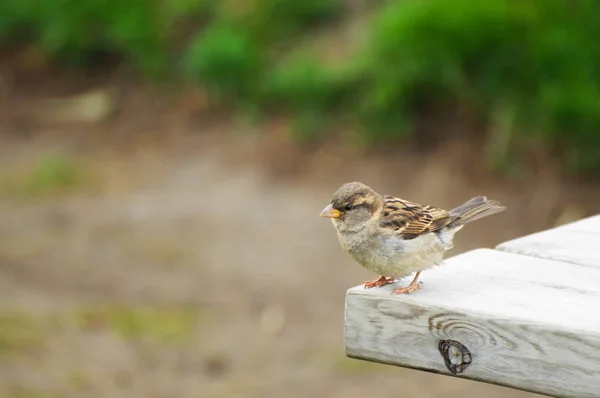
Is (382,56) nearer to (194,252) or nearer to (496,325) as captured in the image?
(194,252)

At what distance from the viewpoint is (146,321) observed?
292 inches

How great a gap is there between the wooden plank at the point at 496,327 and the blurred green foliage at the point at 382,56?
5362mm

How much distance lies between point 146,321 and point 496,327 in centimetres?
498

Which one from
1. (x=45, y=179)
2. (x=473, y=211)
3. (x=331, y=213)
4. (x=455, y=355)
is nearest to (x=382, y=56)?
(x=45, y=179)

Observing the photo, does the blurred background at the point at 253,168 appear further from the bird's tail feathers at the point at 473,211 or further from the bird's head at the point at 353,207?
the bird's head at the point at 353,207

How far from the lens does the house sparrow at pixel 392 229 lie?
11.6ft

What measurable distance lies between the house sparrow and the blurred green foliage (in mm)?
4530

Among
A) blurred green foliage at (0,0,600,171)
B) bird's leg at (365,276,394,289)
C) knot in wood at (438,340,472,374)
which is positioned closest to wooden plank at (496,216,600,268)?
bird's leg at (365,276,394,289)

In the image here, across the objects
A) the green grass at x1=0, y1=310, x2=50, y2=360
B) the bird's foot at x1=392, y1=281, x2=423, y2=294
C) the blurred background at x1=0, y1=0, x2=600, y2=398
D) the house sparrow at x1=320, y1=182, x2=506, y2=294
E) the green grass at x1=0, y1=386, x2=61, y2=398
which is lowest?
the bird's foot at x1=392, y1=281, x2=423, y2=294

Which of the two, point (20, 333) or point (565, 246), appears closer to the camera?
point (565, 246)

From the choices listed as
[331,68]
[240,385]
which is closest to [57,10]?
[331,68]

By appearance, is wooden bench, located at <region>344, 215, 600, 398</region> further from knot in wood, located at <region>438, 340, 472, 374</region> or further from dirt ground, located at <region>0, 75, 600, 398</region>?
dirt ground, located at <region>0, 75, 600, 398</region>

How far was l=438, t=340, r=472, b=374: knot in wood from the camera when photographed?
2775 millimetres

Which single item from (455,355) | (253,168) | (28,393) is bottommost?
(455,355)
